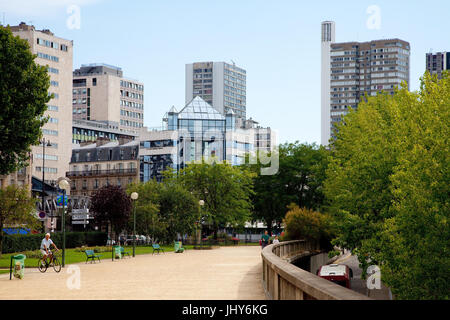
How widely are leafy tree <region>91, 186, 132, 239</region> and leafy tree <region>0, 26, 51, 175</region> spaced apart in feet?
72.0

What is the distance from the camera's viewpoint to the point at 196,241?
7931 centimetres

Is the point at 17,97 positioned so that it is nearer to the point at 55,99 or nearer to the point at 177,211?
the point at 177,211

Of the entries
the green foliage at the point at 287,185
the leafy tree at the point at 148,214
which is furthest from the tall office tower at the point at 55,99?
the leafy tree at the point at 148,214

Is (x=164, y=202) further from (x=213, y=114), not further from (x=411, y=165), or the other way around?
(x=213, y=114)

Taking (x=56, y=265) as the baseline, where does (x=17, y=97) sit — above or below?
above

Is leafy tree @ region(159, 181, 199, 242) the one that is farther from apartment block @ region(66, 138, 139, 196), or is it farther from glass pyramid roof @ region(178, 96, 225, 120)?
apartment block @ region(66, 138, 139, 196)

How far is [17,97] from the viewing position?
43.1 m

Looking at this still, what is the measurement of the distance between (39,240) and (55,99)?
99297mm

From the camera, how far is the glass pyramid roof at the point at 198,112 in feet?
428

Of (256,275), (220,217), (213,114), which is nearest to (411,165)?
(256,275)

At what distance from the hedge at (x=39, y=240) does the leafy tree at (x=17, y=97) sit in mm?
9981

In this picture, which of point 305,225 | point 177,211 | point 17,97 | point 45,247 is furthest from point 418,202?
point 177,211

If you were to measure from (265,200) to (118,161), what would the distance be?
4735cm

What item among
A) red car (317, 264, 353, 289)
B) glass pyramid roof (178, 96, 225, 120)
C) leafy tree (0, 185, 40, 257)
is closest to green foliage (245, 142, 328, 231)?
glass pyramid roof (178, 96, 225, 120)
